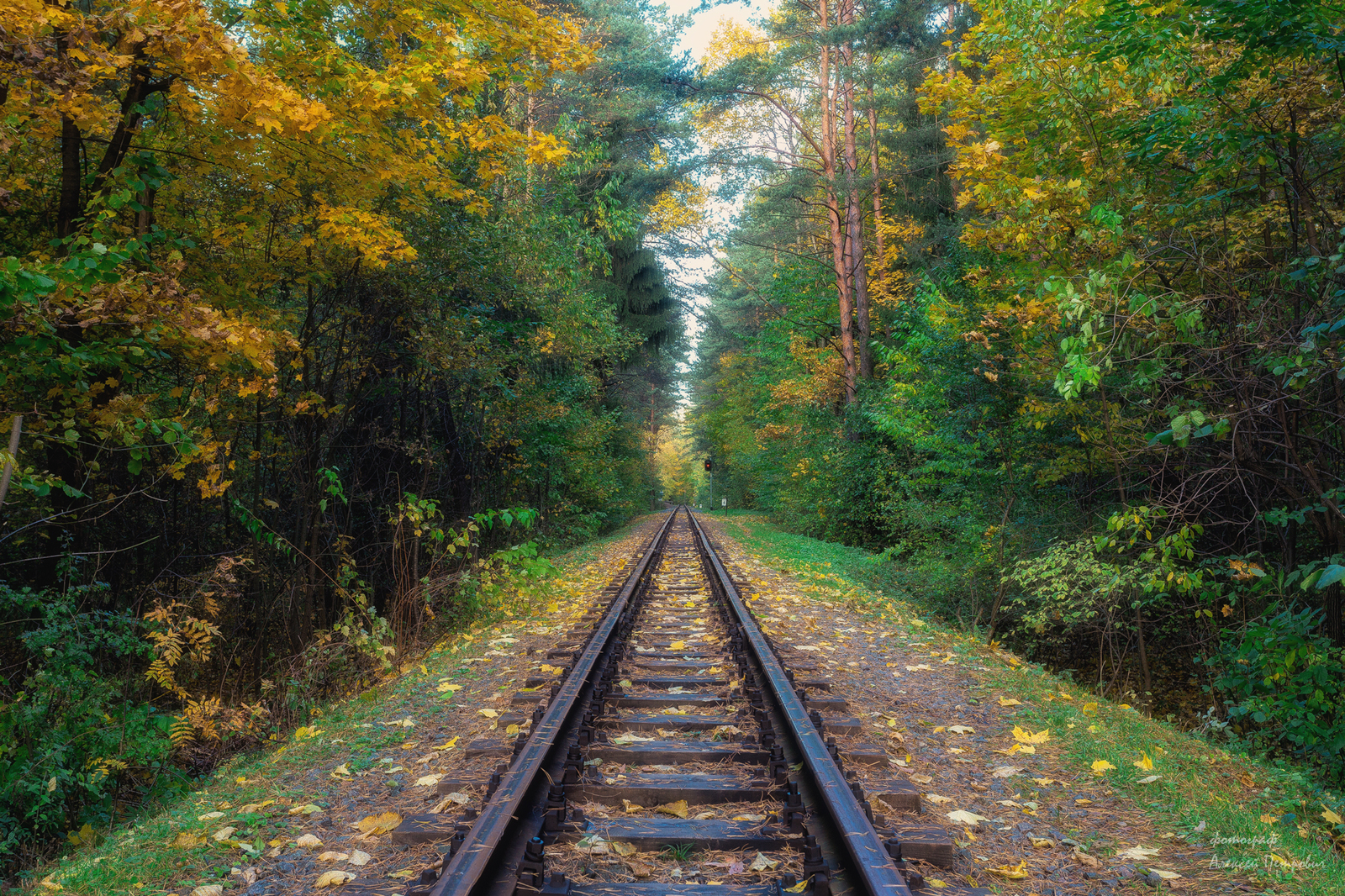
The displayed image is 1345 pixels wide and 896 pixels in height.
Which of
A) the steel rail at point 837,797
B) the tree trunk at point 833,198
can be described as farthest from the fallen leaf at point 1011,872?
the tree trunk at point 833,198

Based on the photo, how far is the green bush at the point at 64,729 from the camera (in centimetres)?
459

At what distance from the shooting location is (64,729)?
503 cm

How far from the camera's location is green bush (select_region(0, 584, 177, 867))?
4.59m

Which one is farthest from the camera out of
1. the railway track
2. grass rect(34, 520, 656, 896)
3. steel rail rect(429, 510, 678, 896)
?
grass rect(34, 520, 656, 896)

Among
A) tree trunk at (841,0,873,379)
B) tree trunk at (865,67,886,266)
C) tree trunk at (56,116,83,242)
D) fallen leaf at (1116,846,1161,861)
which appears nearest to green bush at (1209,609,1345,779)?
fallen leaf at (1116,846,1161,861)

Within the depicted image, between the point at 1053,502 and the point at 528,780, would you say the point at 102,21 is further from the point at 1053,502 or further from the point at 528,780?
the point at 1053,502

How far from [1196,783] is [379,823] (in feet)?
13.8

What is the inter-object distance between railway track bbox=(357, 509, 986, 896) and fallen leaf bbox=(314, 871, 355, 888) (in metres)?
0.15

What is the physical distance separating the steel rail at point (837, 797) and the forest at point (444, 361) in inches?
103

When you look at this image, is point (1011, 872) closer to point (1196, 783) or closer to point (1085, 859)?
point (1085, 859)

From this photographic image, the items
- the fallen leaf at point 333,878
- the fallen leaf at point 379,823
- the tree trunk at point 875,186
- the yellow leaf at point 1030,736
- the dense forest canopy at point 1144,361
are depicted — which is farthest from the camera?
the tree trunk at point 875,186

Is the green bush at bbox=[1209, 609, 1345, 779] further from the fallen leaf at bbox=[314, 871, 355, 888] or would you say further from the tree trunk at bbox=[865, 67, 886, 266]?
the tree trunk at bbox=[865, 67, 886, 266]

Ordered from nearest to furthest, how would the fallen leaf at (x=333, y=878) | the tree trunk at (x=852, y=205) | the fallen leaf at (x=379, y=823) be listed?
the fallen leaf at (x=333, y=878)
the fallen leaf at (x=379, y=823)
the tree trunk at (x=852, y=205)

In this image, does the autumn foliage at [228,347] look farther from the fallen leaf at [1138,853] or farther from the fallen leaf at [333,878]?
the fallen leaf at [1138,853]
